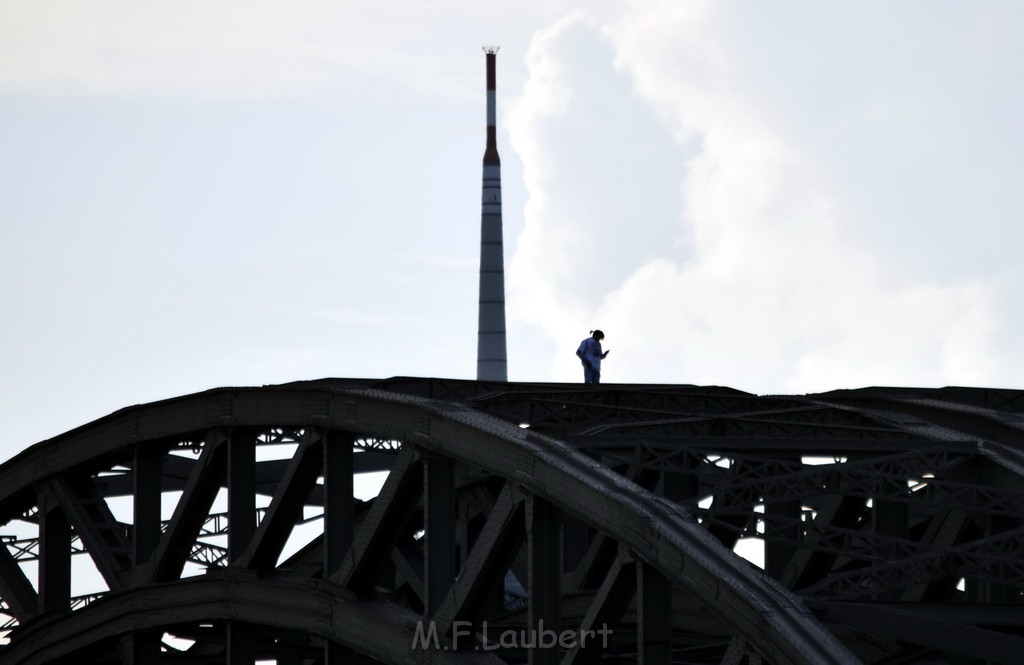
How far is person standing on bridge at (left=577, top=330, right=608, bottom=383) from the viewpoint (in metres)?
38.2

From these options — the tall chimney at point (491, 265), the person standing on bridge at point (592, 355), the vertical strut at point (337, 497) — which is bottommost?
the vertical strut at point (337, 497)

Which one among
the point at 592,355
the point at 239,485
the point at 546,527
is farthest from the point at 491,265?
the point at 546,527

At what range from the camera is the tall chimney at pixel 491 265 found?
111125 mm

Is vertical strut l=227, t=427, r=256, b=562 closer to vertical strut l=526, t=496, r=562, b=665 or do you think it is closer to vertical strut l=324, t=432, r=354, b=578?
vertical strut l=324, t=432, r=354, b=578

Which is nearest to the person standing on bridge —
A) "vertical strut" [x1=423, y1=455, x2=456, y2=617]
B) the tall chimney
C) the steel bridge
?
the steel bridge

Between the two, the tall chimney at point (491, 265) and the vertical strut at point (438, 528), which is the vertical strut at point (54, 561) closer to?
the vertical strut at point (438, 528)

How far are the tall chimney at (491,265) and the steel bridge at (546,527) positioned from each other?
7237cm

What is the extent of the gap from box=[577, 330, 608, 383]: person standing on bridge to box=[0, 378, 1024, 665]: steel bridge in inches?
128

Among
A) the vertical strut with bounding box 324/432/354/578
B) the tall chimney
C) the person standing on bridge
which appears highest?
the tall chimney

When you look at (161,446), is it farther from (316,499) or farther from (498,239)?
(498,239)

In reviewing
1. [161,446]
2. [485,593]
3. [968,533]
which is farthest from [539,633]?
[161,446]

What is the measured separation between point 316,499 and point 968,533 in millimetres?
15039

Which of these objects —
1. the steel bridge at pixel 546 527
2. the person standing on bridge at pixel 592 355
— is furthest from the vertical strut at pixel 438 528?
the person standing on bridge at pixel 592 355

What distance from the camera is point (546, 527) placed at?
23625mm
